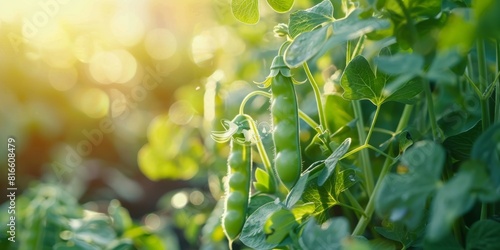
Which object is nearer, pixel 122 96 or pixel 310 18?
pixel 310 18

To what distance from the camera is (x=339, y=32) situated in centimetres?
51

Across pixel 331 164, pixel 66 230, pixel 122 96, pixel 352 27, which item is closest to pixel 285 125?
pixel 331 164

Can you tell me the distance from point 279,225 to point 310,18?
0.21 m

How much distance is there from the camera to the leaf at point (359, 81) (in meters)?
0.63

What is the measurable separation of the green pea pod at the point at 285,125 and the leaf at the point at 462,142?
16 cm

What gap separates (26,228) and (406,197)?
88cm

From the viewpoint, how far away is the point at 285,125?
688 millimetres

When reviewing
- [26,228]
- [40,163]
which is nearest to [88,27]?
[40,163]

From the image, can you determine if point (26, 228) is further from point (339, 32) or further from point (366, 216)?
point (339, 32)

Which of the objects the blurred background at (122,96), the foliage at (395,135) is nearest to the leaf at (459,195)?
the foliage at (395,135)

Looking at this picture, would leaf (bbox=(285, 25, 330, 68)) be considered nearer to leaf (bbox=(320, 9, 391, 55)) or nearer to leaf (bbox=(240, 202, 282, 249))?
leaf (bbox=(320, 9, 391, 55))

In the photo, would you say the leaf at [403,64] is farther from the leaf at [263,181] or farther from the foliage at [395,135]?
the leaf at [263,181]

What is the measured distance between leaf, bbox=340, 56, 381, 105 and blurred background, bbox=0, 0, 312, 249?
0.68 meters

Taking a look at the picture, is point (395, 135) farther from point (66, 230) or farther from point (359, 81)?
point (66, 230)
